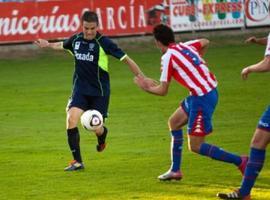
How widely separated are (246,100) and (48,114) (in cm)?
451

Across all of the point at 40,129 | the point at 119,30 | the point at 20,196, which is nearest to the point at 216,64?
the point at 119,30

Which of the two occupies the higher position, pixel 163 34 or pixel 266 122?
pixel 163 34

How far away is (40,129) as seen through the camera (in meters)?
17.8

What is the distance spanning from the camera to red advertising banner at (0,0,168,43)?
31109 mm

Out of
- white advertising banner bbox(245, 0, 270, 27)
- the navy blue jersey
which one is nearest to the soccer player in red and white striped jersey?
the navy blue jersey

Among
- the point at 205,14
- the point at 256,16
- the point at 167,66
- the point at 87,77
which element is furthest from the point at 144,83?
the point at 256,16

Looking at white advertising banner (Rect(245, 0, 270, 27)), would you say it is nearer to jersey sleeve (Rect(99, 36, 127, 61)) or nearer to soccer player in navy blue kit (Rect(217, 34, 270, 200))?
jersey sleeve (Rect(99, 36, 127, 61))

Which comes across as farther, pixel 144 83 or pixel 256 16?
pixel 256 16

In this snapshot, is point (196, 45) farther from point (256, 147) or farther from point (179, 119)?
point (256, 147)

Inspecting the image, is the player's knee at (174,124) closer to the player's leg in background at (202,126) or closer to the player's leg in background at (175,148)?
the player's leg in background at (175,148)

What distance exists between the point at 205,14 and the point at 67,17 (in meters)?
5.63

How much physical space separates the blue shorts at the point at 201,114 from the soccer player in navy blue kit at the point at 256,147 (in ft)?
3.53

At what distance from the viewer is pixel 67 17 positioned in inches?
1257

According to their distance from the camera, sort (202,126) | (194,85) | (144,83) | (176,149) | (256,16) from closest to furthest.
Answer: (144,83) → (202,126) → (194,85) → (176,149) → (256,16)
